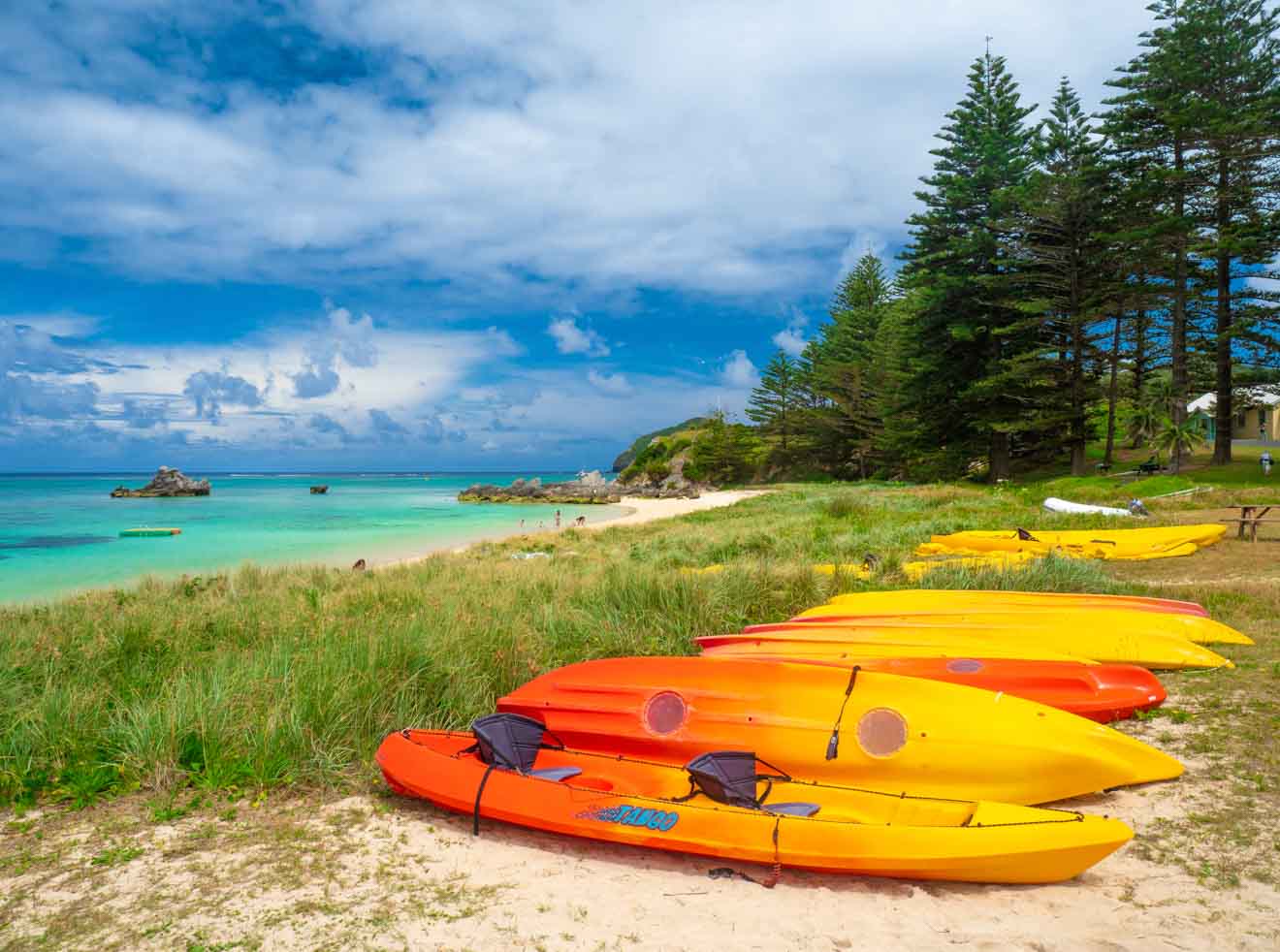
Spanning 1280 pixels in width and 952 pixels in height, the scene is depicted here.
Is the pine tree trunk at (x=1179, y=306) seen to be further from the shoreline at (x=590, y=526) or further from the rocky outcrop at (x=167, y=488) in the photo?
the rocky outcrop at (x=167, y=488)

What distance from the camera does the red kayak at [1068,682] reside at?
4629 millimetres

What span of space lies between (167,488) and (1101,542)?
6287 cm

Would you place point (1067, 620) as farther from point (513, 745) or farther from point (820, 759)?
point (513, 745)

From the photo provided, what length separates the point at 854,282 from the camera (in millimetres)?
50312

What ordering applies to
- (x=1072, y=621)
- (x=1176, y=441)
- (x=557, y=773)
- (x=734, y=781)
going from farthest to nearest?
(x=1176, y=441)
(x=1072, y=621)
(x=557, y=773)
(x=734, y=781)

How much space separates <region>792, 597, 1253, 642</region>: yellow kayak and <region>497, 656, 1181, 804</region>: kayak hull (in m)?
2.04

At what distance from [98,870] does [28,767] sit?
3.90ft

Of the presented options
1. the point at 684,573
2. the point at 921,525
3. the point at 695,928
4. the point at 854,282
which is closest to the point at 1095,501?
the point at 921,525

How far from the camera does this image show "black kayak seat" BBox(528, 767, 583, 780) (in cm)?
403

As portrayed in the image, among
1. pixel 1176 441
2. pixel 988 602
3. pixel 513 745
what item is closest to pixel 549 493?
pixel 1176 441

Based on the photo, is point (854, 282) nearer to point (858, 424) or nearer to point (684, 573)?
point (858, 424)

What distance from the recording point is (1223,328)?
23.5 meters

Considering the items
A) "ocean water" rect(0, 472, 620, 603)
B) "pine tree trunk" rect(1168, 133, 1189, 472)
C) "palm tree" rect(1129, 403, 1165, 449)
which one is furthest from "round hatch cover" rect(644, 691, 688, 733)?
"palm tree" rect(1129, 403, 1165, 449)

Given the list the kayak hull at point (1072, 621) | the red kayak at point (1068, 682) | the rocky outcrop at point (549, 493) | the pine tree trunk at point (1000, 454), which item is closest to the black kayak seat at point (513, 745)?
the red kayak at point (1068, 682)
